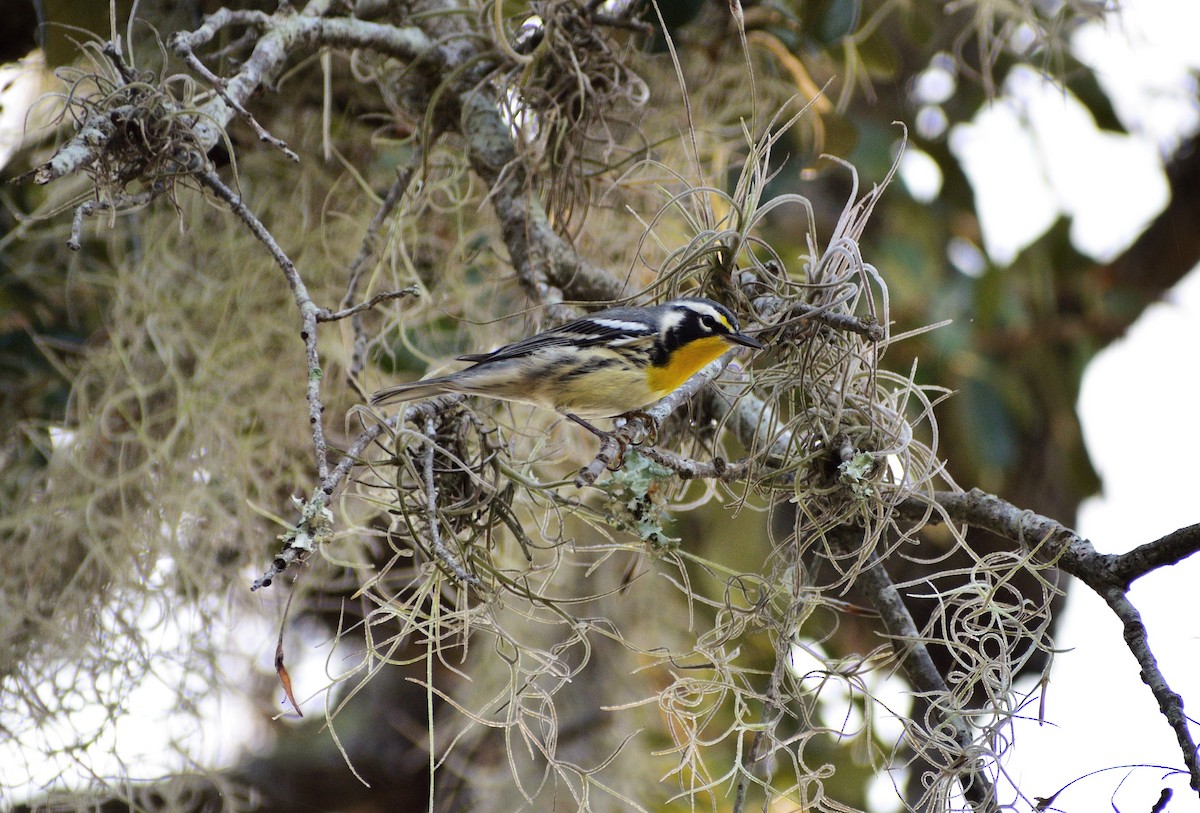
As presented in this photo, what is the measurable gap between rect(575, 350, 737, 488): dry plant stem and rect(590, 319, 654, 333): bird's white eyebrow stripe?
0.10 metres

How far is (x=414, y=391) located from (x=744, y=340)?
436 millimetres

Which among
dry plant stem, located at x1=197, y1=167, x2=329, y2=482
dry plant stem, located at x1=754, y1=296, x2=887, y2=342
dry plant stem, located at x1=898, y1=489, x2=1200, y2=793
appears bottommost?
dry plant stem, located at x1=898, y1=489, x2=1200, y2=793

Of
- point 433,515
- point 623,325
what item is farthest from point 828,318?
point 433,515

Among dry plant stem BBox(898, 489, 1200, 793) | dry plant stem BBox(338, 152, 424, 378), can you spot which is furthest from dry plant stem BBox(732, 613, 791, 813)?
dry plant stem BBox(338, 152, 424, 378)

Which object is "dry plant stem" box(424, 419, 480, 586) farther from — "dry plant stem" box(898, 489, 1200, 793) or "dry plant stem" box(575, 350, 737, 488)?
"dry plant stem" box(898, 489, 1200, 793)

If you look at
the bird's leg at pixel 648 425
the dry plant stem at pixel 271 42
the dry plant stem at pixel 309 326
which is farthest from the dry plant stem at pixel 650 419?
the dry plant stem at pixel 271 42

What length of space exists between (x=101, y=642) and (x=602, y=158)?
1.26 metres

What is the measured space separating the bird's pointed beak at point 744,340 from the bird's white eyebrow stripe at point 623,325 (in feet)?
0.62

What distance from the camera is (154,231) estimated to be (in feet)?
6.77

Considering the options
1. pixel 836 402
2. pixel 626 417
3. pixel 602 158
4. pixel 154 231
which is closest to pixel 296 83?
pixel 154 231

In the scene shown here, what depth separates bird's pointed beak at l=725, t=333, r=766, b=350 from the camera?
1308 mm

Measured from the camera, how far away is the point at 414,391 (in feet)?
4.53

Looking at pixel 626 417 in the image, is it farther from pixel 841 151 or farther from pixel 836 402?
pixel 841 151

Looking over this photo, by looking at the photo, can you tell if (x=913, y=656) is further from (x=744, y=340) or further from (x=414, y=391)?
(x=414, y=391)
